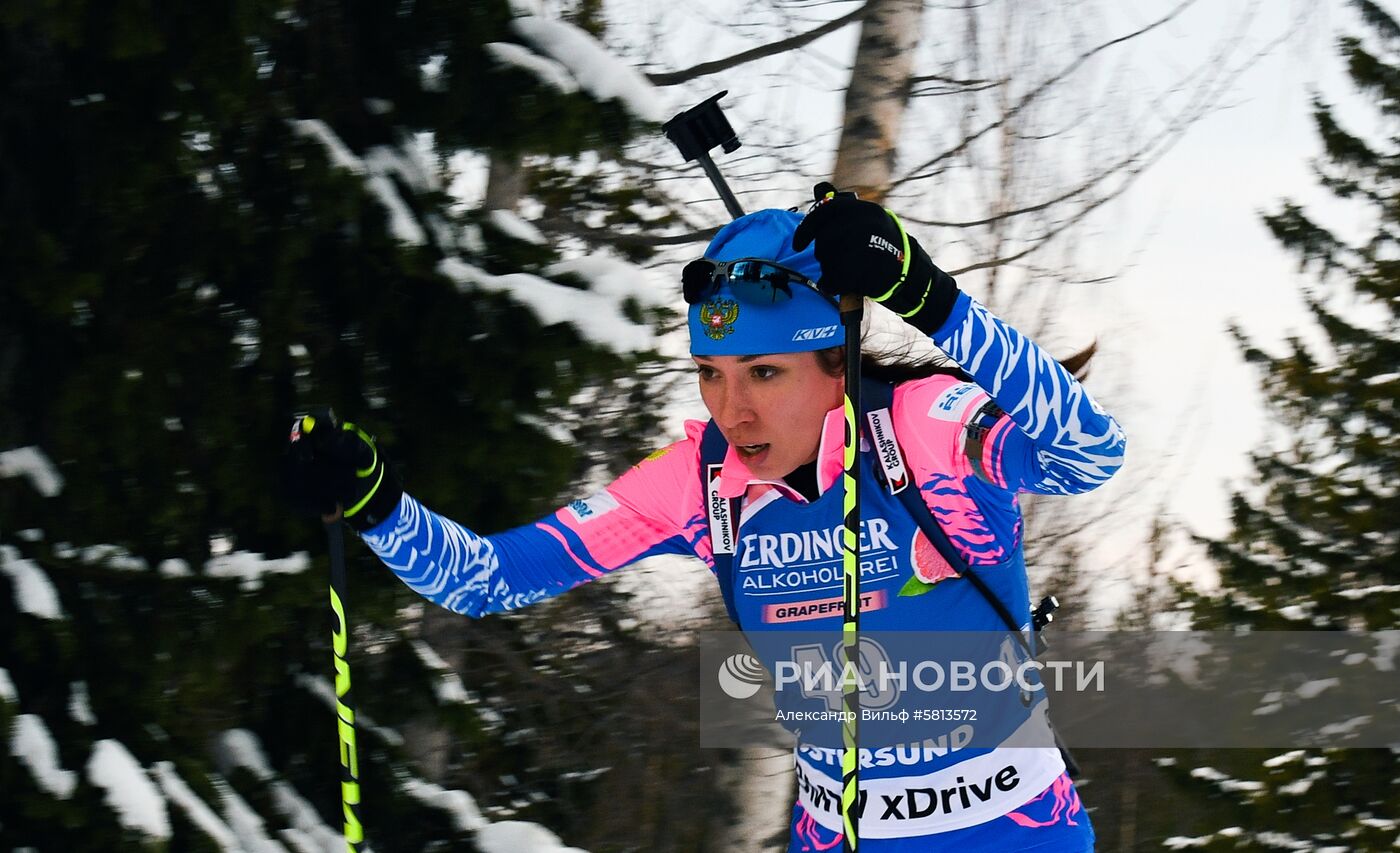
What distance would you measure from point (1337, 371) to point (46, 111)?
10.2 m

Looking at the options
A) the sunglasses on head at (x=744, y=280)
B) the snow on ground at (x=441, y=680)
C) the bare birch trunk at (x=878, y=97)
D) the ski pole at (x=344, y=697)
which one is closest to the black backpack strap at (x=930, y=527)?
the sunglasses on head at (x=744, y=280)

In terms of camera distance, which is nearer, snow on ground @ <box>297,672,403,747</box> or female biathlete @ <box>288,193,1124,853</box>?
female biathlete @ <box>288,193,1124,853</box>

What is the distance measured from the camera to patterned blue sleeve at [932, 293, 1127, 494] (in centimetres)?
213

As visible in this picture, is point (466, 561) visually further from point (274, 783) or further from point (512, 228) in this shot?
point (512, 228)

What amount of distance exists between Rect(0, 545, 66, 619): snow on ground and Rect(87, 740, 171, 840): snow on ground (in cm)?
30

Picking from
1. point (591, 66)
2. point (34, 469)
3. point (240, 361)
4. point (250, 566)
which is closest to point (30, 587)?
point (34, 469)

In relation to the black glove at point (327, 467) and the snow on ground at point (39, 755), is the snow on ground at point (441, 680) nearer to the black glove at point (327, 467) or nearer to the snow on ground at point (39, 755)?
the snow on ground at point (39, 755)

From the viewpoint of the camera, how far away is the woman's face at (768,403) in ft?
8.18

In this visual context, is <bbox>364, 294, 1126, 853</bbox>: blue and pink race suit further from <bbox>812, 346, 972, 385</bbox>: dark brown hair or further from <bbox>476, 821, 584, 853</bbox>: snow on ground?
<bbox>476, 821, 584, 853</bbox>: snow on ground

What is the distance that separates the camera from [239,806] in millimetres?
2980

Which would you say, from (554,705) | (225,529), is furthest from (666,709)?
(225,529)

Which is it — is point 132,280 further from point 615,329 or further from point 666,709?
point 666,709

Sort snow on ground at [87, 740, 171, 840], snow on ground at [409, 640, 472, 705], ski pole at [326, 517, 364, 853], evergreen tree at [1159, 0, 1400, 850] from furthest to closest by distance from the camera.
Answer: evergreen tree at [1159, 0, 1400, 850] < snow on ground at [409, 640, 472, 705] < snow on ground at [87, 740, 171, 840] < ski pole at [326, 517, 364, 853]

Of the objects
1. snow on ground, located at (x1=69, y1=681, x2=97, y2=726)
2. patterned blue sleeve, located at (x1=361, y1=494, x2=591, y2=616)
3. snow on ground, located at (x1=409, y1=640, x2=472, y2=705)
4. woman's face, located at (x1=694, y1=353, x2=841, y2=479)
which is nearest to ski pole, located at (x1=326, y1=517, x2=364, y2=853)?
patterned blue sleeve, located at (x1=361, y1=494, x2=591, y2=616)
